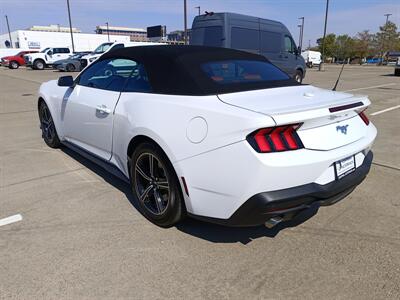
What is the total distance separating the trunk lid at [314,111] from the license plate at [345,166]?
0.40 ft

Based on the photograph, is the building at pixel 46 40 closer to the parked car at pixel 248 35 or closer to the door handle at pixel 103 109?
the parked car at pixel 248 35

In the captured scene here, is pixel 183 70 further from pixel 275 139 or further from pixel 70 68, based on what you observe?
pixel 70 68

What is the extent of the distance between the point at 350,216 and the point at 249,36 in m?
9.89

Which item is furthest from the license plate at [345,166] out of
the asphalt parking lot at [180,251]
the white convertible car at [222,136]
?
the asphalt parking lot at [180,251]

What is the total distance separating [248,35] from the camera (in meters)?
11.8

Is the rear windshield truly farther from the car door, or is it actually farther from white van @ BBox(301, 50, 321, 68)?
white van @ BBox(301, 50, 321, 68)

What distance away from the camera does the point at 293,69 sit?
13844 millimetres

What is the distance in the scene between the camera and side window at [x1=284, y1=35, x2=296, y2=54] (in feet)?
44.1

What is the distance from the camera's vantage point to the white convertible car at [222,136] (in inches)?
84.4

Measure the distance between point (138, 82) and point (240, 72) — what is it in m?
0.97

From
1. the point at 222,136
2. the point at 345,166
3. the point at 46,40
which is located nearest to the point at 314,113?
the point at 345,166

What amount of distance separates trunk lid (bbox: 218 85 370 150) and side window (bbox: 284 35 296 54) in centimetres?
1149

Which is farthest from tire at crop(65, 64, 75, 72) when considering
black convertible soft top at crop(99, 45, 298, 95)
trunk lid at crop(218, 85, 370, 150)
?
trunk lid at crop(218, 85, 370, 150)

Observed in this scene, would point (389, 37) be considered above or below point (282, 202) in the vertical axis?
above
